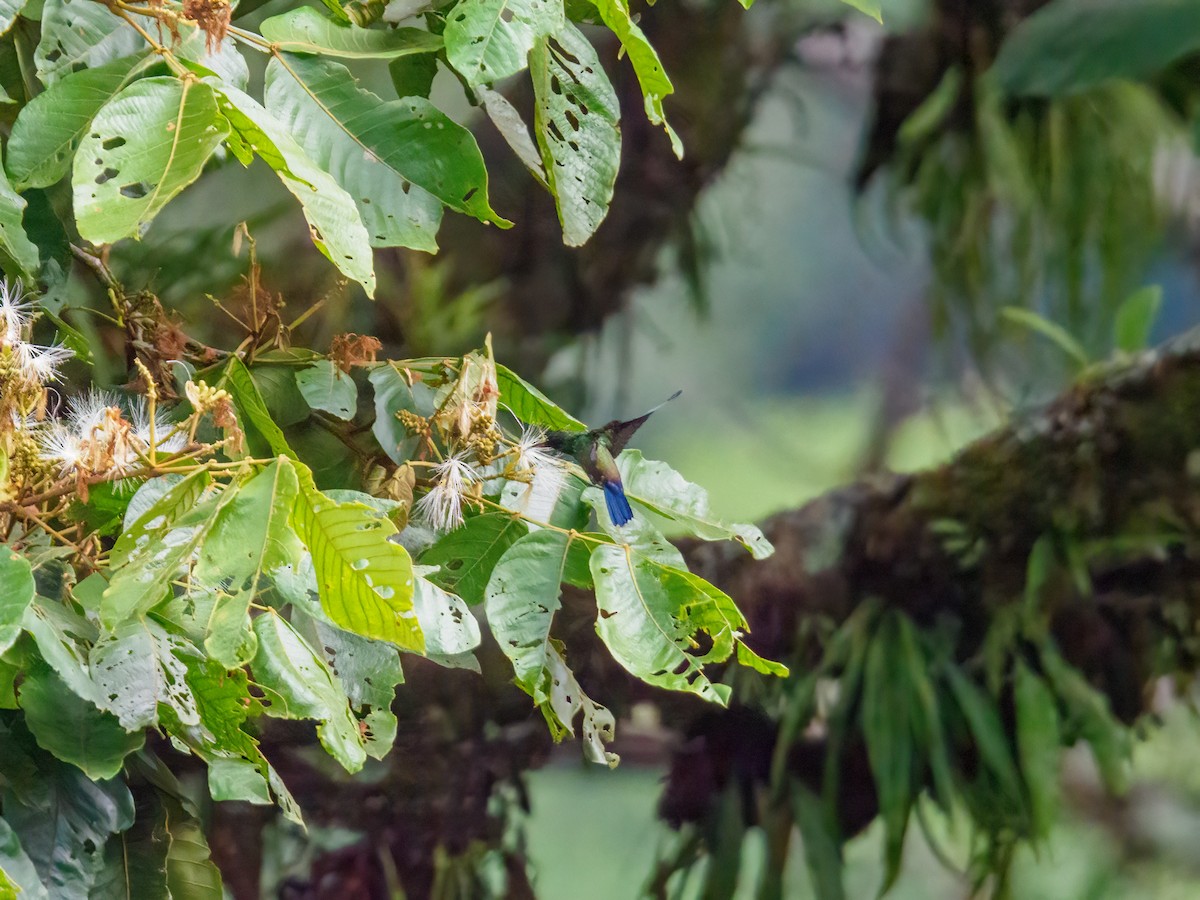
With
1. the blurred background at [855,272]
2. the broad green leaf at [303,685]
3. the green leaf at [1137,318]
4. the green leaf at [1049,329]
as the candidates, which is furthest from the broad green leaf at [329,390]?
the green leaf at [1137,318]

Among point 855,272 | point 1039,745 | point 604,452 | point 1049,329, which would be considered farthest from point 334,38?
point 1039,745

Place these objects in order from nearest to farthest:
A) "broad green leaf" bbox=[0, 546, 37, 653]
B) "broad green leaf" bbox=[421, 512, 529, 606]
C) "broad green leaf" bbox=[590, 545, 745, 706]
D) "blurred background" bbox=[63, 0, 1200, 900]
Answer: "broad green leaf" bbox=[0, 546, 37, 653]
"broad green leaf" bbox=[590, 545, 745, 706]
"broad green leaf" bbox=[421, 512, 529, 606]
"blurred background" bbox=[63, 0, 1200, 900]

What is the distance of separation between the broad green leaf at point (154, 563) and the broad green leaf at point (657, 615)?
8.0 inches

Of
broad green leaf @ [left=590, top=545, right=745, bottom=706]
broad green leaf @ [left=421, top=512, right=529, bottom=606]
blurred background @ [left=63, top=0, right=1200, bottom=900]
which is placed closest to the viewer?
broad green leaf @ [left=590, top=545, right=745, bottom=706]

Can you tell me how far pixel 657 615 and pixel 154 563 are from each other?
0.26m

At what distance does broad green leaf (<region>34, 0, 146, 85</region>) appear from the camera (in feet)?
1.94

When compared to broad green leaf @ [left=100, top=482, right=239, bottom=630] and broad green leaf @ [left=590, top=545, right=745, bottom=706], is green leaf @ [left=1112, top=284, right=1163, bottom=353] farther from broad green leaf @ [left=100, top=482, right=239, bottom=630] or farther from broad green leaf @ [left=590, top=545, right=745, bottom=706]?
broad green leaf @ [left=100, top=482, right=239, bottom=630]

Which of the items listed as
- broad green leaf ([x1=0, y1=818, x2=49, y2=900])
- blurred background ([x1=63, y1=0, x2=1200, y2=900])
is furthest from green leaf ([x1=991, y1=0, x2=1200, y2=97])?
broad green leaf ([x1=0, y1=818, x2=49, y2=900])

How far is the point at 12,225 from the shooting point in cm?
53

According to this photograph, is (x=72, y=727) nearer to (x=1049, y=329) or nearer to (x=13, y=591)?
(x=13, y=591)

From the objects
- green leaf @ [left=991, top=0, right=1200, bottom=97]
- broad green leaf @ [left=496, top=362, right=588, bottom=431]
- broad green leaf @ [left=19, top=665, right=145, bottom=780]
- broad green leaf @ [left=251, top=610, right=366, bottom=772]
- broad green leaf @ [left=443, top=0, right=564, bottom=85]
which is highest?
green leaf @ [left=991, top=0, right=1200, bottom=97]

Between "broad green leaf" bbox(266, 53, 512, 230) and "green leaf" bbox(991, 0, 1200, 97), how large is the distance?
0.93 m

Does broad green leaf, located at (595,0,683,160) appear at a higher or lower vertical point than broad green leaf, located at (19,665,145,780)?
higher

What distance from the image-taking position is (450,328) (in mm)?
1193
